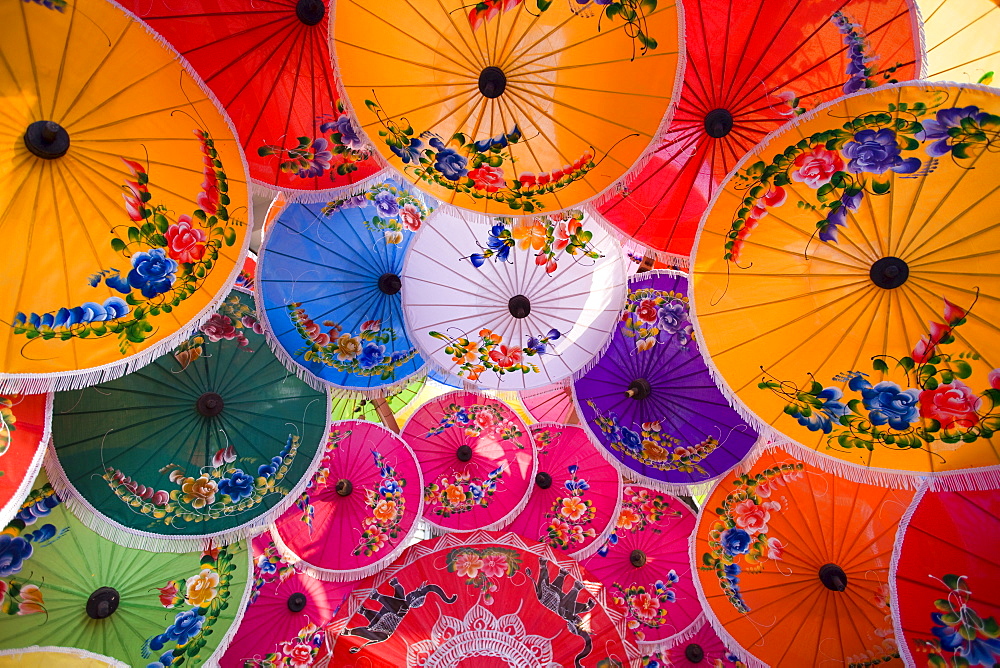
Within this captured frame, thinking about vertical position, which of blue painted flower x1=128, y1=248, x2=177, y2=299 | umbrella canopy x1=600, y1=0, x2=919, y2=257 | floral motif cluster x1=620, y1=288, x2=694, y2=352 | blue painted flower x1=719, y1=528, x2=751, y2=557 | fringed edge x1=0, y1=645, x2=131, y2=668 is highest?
umbrella canopy x1=600, y1=0, x2=919, y2=257

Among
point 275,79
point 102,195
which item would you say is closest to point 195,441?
point 102,195

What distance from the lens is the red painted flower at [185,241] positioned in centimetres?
248

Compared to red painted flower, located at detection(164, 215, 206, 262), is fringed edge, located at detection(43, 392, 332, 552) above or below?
below

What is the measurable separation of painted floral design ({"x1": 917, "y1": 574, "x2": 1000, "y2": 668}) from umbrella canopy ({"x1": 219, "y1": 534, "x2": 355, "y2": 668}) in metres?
4.12

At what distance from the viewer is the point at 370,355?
4227 mm

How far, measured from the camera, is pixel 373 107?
2.63 metres

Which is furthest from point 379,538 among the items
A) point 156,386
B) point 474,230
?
point 474,230

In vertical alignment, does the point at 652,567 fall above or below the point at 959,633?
above

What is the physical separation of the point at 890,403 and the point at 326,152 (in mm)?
3154

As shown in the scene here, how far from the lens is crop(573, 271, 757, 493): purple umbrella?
3.95 m

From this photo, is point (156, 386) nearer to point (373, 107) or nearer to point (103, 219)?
point (103, 219)

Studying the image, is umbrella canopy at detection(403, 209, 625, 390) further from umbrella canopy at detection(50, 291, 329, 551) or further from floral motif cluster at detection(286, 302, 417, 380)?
umbrella canopy at detection(50, 291, 329, 551)

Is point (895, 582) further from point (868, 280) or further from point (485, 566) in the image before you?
point (485, 566)

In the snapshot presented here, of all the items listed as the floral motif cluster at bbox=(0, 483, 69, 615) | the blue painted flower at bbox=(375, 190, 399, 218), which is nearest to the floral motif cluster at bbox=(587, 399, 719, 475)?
the blue painted flower at bbox=(375, 190, 399, 218)
